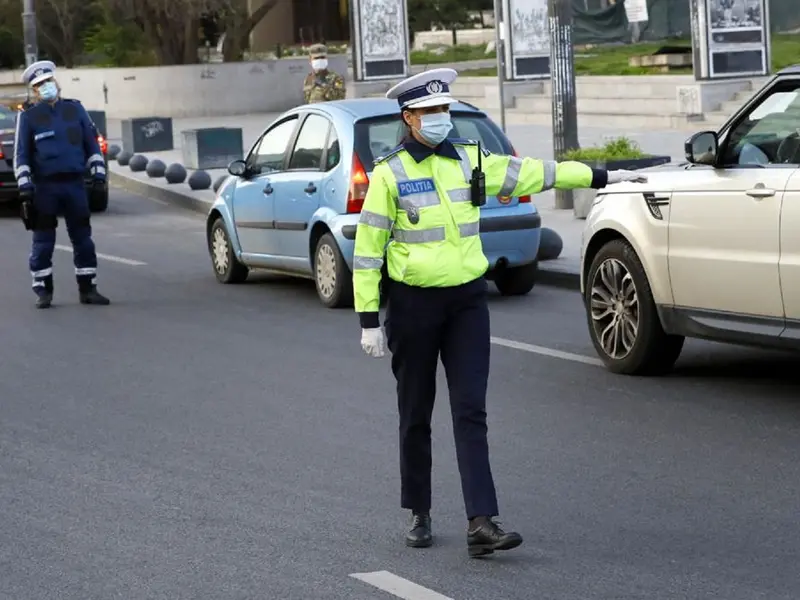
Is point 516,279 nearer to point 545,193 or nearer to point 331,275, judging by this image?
point 331,275

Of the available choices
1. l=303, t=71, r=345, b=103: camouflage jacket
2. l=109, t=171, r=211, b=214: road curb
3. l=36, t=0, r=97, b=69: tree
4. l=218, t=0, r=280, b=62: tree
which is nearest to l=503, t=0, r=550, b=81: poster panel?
l=109, t=171, r=211, b=214: road curb

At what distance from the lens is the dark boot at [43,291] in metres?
14.6

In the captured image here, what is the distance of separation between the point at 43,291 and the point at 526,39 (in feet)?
66.0

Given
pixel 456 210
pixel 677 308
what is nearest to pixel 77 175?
pixel 677 308

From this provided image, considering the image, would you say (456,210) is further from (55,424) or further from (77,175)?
(77,175)

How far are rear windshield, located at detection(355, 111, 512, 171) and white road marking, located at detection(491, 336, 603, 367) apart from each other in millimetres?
2158

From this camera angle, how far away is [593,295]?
10727 millimetres

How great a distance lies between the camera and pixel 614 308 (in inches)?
415

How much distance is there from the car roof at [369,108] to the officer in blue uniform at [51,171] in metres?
1.95

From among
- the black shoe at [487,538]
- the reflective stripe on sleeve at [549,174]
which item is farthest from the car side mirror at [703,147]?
the black shoe at [487,538]

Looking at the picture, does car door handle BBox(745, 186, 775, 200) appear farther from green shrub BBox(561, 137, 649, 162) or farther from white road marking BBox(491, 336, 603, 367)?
green shrub BBox(561, 137, 649, 162)

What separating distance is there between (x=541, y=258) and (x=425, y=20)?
46.1 metres

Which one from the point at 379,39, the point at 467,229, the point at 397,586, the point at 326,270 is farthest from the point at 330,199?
the point at 379,39

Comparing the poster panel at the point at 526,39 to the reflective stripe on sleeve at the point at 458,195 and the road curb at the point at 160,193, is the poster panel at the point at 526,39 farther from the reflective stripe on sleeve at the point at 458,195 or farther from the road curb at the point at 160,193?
the reflective stripe on sleeve at the point at 458,195
